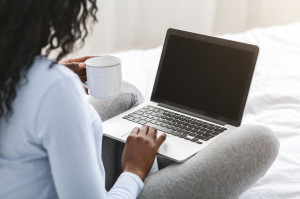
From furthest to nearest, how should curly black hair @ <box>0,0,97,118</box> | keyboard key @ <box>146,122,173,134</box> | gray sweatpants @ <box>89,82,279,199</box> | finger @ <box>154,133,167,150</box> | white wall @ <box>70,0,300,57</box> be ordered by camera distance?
white wall @ <box>70,0,300,57</box> < keyboard key @ <box>146,122,173,134</box> < finger @ <box>154,133,167,150</box> < gray sweatpants @ <box>89,82,279,199</box> < curly black hair @ <box>0,0,97,118</box>

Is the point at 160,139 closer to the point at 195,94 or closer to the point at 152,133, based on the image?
the point at 152,133

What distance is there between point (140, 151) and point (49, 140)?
13.9 inches

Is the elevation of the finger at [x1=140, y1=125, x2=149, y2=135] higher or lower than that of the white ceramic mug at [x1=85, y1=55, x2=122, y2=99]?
lower

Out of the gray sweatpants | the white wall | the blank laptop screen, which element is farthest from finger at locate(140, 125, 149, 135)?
the white wall

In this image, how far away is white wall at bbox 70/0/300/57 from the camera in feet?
8.63

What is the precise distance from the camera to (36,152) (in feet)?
2.22

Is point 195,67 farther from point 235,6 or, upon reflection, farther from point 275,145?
point 235,6

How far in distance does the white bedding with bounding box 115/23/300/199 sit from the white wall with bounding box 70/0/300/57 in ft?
2.92

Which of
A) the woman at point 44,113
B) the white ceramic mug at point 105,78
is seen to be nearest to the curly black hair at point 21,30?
the woman at point 44,113

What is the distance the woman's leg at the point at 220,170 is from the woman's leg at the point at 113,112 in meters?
0.21

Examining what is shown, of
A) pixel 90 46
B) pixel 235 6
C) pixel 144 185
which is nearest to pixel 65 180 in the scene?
pixel 144 185

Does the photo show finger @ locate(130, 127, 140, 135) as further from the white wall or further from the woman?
the white wall

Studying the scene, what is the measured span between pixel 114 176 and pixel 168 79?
32 centimetres

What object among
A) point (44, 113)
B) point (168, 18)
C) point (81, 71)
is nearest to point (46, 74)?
point (44, 113)
